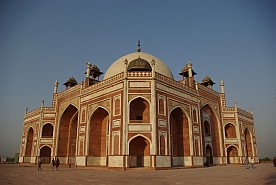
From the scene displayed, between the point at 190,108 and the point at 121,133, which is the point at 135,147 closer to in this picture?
the point at 121,133

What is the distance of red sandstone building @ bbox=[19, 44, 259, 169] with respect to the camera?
1962 cm

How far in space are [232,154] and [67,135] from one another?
24.8 m

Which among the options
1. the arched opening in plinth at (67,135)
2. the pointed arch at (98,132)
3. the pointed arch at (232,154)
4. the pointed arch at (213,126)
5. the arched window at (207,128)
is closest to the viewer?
the pointed arch at (98,132)

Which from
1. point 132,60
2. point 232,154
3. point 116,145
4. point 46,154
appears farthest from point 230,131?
point 46,154

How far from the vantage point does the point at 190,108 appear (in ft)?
81.4

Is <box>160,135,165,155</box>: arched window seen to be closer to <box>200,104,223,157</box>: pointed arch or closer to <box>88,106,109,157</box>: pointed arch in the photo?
<box>88,106,109,157</box>: pointed arch

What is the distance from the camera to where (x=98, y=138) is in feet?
79.5

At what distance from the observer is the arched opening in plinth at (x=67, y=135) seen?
30.2 metres

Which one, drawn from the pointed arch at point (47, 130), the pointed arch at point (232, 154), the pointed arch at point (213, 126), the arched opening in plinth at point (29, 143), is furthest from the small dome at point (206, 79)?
the arched opening in plinth at point (29, 143)

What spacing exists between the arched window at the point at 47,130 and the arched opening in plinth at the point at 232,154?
2788 centimetres

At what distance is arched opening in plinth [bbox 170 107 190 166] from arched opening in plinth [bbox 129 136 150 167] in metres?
3.75

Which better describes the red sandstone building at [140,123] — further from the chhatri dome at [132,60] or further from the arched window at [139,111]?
the chhatri dome at [132,60]

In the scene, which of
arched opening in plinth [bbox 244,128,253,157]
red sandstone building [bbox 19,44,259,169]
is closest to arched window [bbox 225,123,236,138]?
red sandstone building [bbox 19,44,259,169]

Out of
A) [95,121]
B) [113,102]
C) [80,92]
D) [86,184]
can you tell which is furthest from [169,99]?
[86,184]
